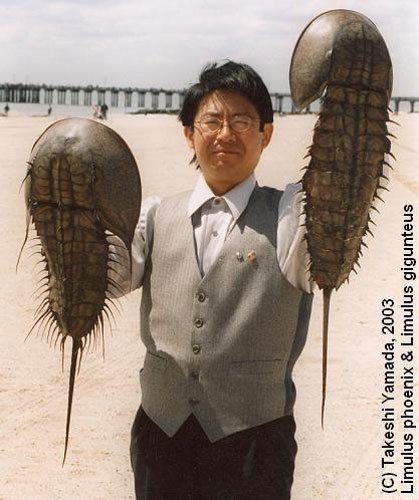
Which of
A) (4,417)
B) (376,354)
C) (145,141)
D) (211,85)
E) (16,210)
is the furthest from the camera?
(145,141)

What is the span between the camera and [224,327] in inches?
101

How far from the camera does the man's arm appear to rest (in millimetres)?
2541

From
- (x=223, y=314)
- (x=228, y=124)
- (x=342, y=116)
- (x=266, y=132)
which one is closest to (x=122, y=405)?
(x=223, y=314)

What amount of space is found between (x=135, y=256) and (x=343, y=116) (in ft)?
2.86

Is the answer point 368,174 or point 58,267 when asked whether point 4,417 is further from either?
point 368,174

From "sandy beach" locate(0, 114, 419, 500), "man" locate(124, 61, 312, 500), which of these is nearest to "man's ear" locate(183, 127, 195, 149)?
"man" locate(124, 61, 312, 500)

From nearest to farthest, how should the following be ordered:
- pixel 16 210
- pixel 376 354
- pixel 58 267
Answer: pixel 58 267
pixel 376 354
pixel 16 210

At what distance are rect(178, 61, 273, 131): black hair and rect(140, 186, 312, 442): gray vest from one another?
0.27 m

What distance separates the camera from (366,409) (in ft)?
16.8

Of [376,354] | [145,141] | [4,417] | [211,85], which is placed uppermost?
[145,141]

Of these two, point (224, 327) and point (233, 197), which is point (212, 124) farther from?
point (224, 327)

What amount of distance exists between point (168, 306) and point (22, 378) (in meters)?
3.05

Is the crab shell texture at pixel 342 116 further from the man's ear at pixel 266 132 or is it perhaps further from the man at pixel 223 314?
the man's ear at pixel 266 132

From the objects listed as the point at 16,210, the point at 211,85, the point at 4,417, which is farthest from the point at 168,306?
the point at 16,210
